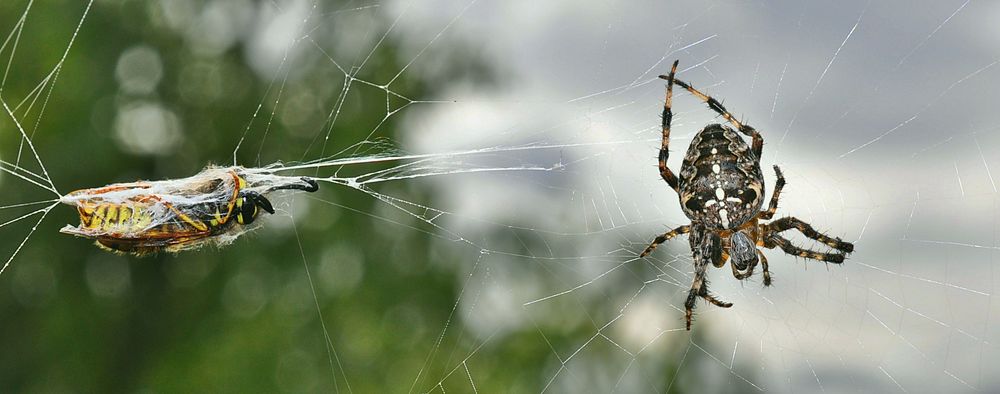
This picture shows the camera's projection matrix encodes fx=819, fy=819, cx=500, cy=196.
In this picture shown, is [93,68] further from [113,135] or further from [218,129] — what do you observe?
[218,129]

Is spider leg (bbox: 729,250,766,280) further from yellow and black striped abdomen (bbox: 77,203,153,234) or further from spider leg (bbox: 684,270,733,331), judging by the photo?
yellow and black striped abdomen (bbox: 77,203,153,234)

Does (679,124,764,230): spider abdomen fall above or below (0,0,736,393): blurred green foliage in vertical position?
above

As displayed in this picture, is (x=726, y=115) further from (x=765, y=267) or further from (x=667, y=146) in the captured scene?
(x=765, y=267)

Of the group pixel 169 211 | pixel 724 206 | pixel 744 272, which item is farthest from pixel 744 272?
pixel 169 211

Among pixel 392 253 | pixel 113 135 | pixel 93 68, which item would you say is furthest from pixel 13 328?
pixel 392 253

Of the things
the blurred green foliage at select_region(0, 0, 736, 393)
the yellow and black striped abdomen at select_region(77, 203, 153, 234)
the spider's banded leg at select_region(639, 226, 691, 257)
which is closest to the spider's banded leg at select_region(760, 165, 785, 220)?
the spider's banded leg at select_region(639, 226, 691, 257)

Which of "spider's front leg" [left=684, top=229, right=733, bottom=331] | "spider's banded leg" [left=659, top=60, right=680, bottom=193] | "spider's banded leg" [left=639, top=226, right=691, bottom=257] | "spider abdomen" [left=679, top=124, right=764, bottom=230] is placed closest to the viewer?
"spider abdomen" [left=679, top=124, right=764, bottom=230]
